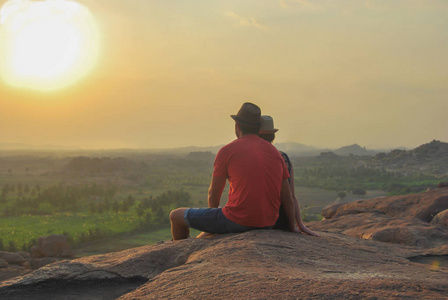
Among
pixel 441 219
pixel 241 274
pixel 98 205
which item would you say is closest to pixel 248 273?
pixel 241 274

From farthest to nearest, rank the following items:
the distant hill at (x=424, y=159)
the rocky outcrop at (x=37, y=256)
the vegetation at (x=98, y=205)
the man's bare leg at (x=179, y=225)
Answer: the distant hill at (x=424, y=159) < the vegetation at (x=98, y=205) < the rocky outcrop at (x=37, y=256) < the man's bare leg at (x=179, y=225)

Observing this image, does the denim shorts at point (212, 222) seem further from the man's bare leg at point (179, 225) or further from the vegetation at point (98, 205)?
the vegetation at point (98, 205)

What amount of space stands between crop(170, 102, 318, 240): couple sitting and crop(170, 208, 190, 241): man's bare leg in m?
0.01

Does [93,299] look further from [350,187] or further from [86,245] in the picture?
[350,187]

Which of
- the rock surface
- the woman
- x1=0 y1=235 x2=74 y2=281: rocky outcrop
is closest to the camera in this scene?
the rock surface

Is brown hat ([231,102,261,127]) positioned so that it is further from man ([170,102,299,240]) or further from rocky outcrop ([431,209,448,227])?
rocky outcrop ([431,209,448,227])

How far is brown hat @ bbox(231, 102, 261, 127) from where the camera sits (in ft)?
15.3

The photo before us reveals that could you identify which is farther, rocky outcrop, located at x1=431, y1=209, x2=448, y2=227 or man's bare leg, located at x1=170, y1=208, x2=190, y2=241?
rocky outcrop, located at x1=431, y1=209, x2=448, y2=227

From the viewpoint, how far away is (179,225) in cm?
506

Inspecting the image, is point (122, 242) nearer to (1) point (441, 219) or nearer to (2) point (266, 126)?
(1) point (441, 219)

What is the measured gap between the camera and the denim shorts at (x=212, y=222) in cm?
467

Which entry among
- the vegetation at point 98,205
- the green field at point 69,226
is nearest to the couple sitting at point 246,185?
the vegetation at point 98,205

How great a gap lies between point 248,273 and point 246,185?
54.5 inches

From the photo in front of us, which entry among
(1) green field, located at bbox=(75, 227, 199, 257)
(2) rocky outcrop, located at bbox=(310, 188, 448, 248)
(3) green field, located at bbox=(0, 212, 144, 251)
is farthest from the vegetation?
(2) rocky outcrop, located at bbox=(310, 188, 448, 248)
